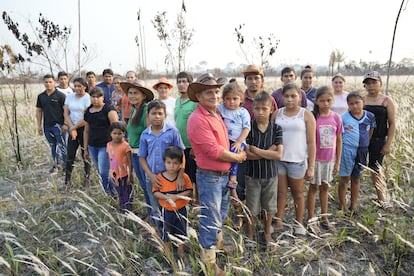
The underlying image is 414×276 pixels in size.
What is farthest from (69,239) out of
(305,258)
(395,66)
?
(395,66)

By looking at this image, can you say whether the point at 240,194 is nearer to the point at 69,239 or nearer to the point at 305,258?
the point at 305,258

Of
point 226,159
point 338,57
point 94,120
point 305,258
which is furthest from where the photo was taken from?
point 338,57

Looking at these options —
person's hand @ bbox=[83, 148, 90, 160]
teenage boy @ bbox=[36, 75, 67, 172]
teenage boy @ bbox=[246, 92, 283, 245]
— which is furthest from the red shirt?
teenage boy @ bbox=[36, 75, 67, 172]

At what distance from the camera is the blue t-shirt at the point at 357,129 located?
322cm

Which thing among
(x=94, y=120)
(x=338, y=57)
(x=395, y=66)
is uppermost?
(x=338, y=57)

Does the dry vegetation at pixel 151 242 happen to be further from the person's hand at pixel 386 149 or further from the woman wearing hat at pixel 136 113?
the woman wearing hat at pixel 136 113

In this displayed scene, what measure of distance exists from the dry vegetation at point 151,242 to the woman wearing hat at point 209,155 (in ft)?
0.81

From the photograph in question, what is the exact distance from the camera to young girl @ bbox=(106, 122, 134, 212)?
3441 mm


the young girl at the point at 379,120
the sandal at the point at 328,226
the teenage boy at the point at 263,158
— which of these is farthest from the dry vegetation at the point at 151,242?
the teenage boy at the point at 263,158

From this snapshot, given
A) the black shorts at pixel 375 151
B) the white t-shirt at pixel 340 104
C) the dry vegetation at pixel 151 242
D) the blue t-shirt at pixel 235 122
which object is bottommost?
the dry vegetation at pixel 151 242

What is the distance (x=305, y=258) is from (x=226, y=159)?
1.22 metres

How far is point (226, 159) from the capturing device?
2.35 m

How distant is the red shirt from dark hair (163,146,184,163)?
303 millimetres

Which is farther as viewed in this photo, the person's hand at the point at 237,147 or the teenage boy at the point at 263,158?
the teenage boy at the point at 263,158
